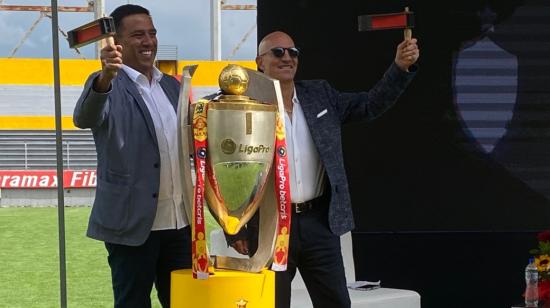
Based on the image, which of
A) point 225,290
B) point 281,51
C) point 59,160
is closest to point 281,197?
point 225,290

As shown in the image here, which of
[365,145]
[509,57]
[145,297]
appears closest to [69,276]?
[365,145]

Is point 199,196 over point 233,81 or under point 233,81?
under

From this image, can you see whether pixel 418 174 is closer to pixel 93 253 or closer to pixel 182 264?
pixel 182 264

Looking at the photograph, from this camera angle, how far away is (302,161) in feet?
9.81

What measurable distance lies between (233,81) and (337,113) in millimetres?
706

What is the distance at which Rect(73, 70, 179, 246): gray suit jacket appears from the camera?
104 inches

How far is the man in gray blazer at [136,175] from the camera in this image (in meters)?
2.65

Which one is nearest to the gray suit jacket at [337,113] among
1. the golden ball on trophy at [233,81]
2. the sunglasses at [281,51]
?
the sunglasses at [281,51]

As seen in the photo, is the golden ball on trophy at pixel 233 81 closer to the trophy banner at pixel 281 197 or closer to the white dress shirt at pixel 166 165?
the trophy banner at pixel 281 197

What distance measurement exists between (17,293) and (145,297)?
4772mm

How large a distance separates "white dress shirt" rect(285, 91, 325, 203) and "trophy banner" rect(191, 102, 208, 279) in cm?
58

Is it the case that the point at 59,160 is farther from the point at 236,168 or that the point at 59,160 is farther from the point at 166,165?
the point at 236,168

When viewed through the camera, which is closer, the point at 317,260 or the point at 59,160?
the point at 317,260

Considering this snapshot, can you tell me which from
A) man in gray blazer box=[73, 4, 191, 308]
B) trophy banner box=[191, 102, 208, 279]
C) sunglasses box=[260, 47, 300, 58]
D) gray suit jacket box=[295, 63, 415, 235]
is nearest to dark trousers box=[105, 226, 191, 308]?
man in gray blazer box=[73, 4, 191, 308]
